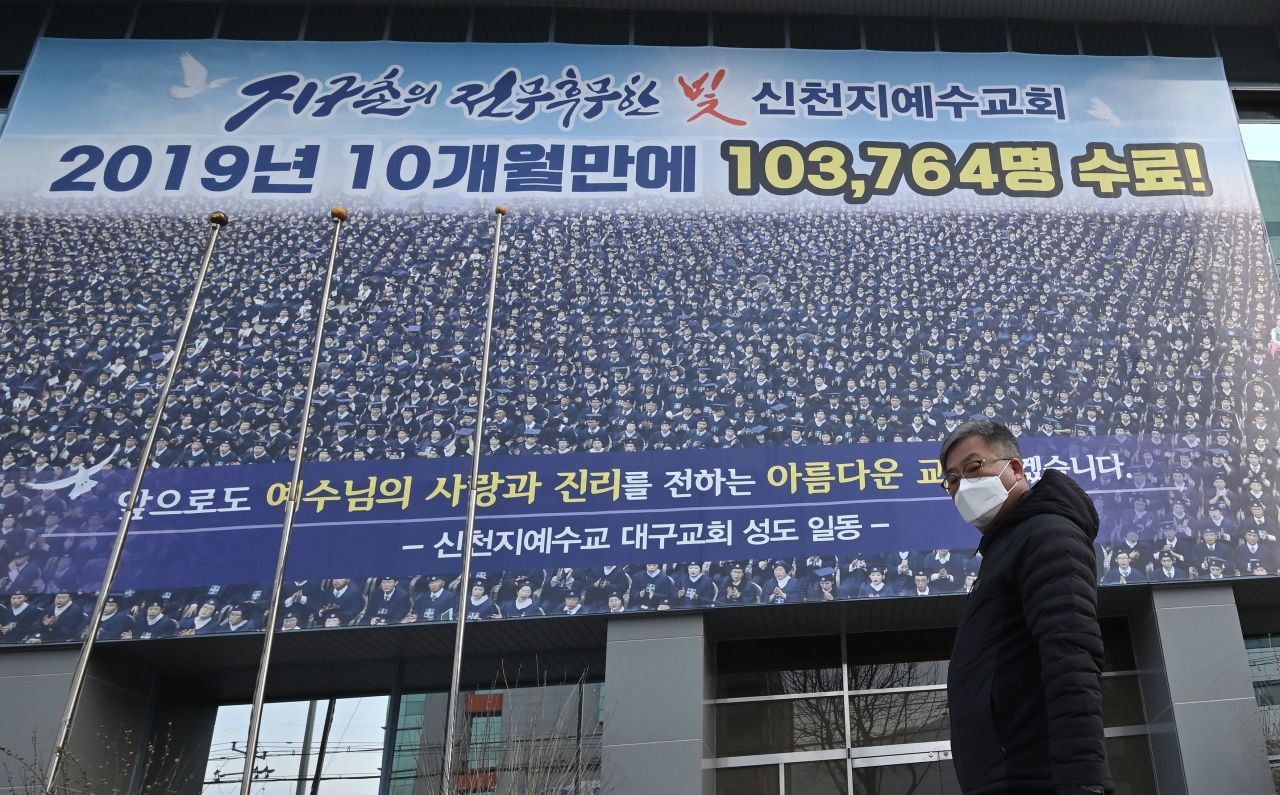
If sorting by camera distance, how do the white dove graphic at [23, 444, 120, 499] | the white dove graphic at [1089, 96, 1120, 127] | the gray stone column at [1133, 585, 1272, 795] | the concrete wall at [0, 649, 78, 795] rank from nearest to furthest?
the gray stone column at [1133, 585, 1272, 795] → the concrete wall at [0, 649, 78, 795] → the white dove graphic at [23, 444, 120, 499] → the white dove graphic at [1089, 96, 1120, 127]

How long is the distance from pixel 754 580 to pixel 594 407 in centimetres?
215

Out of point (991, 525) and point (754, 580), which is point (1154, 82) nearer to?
point (754, 580)

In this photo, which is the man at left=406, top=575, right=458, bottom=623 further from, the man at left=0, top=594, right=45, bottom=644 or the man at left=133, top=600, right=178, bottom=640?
the man at left=0, top=594, right=45, bottom=644

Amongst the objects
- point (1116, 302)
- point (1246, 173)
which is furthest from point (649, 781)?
point (1246, 173)

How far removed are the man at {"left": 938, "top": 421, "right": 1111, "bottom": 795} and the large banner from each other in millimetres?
6825

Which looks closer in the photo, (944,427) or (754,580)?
(754,580)

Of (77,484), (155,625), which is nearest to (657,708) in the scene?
(155,625)

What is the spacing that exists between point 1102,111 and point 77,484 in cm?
1076

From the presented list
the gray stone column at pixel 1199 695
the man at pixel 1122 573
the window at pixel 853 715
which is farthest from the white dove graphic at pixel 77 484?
the gray stone column at pixel 1199 695

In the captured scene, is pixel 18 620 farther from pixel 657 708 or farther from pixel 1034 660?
pixel 1034 660

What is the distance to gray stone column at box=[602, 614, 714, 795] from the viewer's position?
8531 mm

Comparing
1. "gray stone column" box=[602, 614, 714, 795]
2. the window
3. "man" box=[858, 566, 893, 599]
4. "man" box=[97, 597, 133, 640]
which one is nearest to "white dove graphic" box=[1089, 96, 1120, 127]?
the window

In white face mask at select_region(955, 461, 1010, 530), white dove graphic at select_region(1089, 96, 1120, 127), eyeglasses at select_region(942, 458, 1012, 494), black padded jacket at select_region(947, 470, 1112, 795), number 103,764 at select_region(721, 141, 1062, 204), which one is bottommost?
black padded jacket at select_region(947, 470, 1112, 795)

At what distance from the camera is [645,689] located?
352 inches
